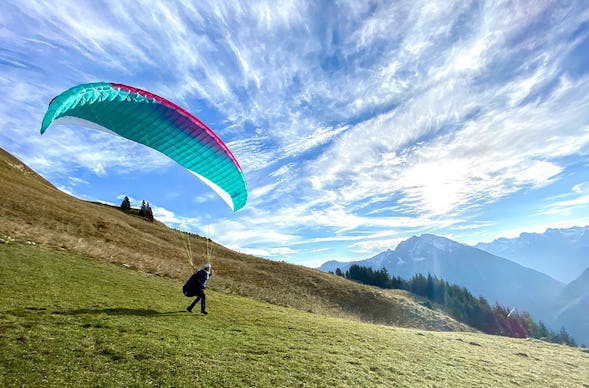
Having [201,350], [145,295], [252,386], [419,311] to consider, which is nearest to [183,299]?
[145,295]

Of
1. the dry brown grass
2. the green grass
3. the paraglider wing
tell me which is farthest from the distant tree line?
the paraglider wing

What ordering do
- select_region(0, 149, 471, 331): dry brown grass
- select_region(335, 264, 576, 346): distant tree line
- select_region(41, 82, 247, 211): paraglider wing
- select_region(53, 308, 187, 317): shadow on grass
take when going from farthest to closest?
select_region(335, 264, 576, 346): distant tree line, select_region(0, 149, 471, 331): dry brown grass, select_region(41, 82, 247, 211): paraglider wing, select_region(53, 308, 187, 317): shadow on grass

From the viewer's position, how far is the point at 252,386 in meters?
8.09

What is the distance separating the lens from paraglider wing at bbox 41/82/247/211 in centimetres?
1431

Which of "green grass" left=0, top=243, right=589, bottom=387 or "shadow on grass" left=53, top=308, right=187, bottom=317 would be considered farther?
"shadow on grass" left=53, top=308, right=187, bottom=317

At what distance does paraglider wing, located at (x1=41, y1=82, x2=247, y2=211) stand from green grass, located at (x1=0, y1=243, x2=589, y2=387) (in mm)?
7072

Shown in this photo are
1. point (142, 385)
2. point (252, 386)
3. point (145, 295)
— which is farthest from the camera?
point (145, 295)

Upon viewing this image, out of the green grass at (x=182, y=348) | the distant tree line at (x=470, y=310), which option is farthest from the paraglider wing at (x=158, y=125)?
the distant tree line at (x=470, y=310)

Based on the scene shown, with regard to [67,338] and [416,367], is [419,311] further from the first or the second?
[67,338]

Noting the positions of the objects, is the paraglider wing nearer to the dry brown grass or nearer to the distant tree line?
the dry brown grass

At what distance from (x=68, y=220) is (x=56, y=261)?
16.8m

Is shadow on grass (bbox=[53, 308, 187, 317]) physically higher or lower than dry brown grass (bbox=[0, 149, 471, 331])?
lower

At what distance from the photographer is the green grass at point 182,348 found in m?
→ 7.89

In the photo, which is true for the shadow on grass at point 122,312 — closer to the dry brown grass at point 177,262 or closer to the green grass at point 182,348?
the green grass at point 182,348
